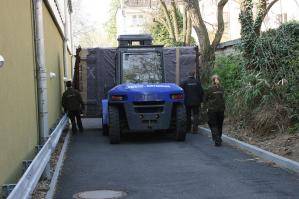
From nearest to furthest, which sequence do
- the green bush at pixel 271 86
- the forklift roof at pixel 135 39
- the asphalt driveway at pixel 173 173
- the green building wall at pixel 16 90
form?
the green building wall at pixel 16 90 < the asphalt driveway at pixel 173 173 < the green bush at pixel 271 86 < the forklift roof at pixel 135 39

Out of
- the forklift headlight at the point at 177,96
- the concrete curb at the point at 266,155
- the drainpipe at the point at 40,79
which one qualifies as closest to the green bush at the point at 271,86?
the concrete curb at the point at 266,155

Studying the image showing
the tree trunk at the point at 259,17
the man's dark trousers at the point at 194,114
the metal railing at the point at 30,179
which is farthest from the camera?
the man's dark trousers at the point at 194,114

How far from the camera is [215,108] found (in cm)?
1320

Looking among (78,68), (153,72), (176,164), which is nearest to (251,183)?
(176,164)

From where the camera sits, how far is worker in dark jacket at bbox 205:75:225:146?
519 inches

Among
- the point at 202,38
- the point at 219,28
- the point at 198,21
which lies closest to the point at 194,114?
the point at 202,38

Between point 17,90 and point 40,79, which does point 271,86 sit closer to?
point 40,79

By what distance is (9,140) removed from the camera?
693 centimetres

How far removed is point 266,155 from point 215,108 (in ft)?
8.21

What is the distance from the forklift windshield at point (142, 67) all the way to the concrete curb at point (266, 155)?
2848 mm

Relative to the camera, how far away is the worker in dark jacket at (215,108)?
13.2 meters

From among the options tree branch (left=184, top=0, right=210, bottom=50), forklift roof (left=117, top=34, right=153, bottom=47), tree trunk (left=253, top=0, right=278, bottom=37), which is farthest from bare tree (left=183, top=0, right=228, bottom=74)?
tree trunk (left=253, top=0, right=278, bottom=37)

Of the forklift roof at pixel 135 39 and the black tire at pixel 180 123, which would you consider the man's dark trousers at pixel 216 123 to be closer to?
the black tire at pixel 180 123

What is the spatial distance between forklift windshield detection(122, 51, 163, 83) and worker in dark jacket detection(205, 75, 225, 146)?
2.79 metres
